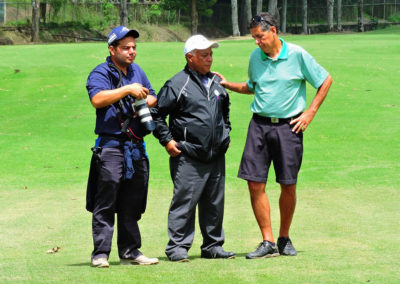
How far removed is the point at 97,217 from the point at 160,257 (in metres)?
0.89

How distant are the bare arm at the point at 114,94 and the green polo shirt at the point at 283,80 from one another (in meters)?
1.22

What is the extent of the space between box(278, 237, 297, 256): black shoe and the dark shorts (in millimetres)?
529

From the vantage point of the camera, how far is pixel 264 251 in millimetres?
6863

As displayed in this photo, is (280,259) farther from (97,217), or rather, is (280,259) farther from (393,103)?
(393,103)

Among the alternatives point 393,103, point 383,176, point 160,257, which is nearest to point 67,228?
point 160,257

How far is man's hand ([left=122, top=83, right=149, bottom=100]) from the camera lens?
6.25 m

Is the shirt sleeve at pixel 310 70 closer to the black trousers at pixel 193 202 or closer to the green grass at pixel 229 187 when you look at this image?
the black trousers at pixel 193 202

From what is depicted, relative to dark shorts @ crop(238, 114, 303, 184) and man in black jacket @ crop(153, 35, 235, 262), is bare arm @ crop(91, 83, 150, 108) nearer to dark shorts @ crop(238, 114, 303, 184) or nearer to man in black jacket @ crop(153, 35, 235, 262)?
man in black jacket @ crop(153, 35, 235, 262)

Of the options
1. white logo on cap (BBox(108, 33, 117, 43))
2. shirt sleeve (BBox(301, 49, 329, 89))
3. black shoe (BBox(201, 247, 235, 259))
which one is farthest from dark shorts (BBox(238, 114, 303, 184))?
white logo on cap (BBox(108, 33, 117, 43))

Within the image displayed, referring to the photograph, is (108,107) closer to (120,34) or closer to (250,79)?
(120,34)

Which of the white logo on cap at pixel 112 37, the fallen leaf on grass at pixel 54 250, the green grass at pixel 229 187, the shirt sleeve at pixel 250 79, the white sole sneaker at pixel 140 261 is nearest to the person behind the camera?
the green grass at pixel 229 187

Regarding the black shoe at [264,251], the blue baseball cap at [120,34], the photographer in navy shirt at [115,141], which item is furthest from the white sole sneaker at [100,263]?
the blue baseball cap at [120,34]

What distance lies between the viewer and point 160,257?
7176mm

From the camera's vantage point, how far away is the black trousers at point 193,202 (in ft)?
22.5
